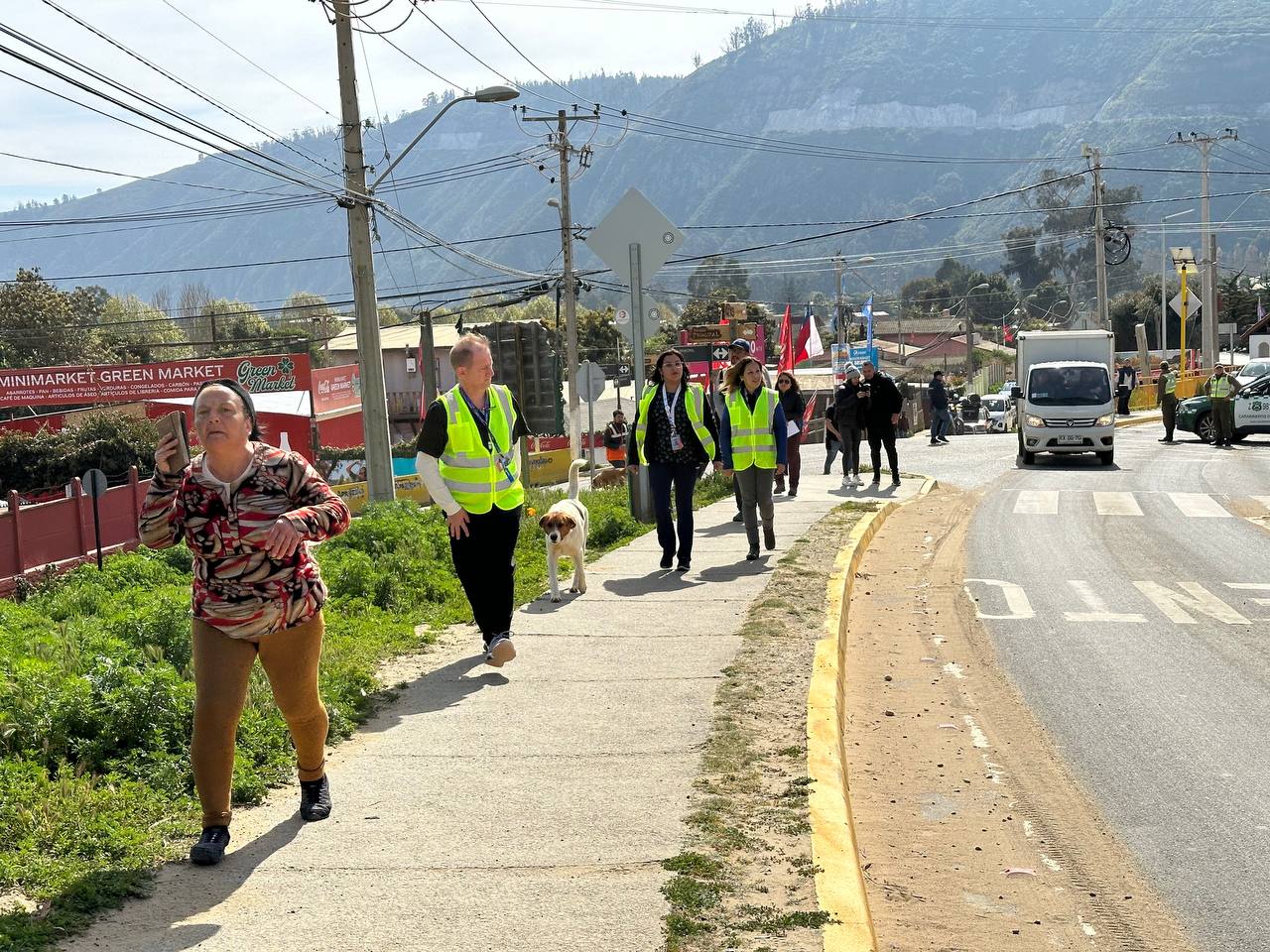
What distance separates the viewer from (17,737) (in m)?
5.85

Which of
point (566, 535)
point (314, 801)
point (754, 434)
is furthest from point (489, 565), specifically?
point (754, 434)

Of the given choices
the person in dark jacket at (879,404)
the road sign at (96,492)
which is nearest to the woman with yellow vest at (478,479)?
the person in dark jacket at (879,404)

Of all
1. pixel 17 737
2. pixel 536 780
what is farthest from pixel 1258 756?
pixel 17 737

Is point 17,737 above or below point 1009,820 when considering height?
A: above

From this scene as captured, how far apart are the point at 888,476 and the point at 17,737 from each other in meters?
18.1

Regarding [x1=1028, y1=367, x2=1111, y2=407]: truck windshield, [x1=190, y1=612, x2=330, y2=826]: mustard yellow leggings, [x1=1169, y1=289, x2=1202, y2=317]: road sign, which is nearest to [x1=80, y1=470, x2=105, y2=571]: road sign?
[x1=1028, y1=367, x2=1111, y2=407]: truck windshield

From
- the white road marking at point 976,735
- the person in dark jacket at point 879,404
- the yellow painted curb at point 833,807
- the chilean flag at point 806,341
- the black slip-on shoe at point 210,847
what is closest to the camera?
the yellow painted curb at point 833,807

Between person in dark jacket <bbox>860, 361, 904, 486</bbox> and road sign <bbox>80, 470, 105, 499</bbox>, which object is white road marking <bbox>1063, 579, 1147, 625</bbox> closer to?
person in dark jacket <bbox>860, 361, 904, 486</bbox>

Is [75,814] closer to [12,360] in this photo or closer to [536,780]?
[536,780]

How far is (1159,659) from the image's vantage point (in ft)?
30.0

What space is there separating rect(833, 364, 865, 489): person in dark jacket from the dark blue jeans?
8.72 metres

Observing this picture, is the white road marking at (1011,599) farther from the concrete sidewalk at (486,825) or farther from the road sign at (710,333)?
the road sign at (710,333)

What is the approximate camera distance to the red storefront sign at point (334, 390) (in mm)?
49719

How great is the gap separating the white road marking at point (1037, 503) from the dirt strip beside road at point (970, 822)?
870cm
